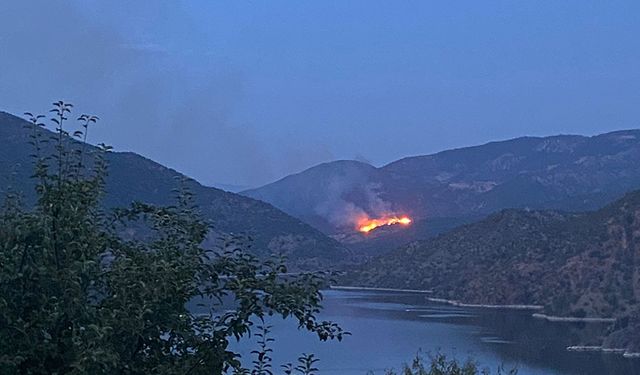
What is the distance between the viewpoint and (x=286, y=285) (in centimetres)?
717

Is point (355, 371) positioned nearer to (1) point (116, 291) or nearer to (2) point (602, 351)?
(2) point (602, 351)

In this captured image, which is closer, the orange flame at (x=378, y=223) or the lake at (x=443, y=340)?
the lake at (x=443, y=340)

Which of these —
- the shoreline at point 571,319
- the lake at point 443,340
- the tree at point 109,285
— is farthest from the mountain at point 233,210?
the tree at point 109,285

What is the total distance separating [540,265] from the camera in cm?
8869

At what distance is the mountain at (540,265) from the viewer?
250 feet

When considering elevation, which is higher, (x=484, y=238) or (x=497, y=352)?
(x=484, y=238)

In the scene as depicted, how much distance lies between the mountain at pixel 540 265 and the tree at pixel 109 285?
5493 centimetres

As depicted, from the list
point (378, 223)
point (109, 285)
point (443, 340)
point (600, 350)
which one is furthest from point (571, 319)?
point (378, 223)

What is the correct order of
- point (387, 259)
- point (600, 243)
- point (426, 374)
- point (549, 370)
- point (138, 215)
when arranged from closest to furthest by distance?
1. point (138, 215)
2. point (426, 374)
3. point (549, 370)
4. point (600, 243)
5. point (387, 259)

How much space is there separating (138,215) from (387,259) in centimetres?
11283

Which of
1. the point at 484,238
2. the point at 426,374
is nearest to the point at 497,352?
the point at 426,374

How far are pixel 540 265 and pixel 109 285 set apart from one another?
84828mm

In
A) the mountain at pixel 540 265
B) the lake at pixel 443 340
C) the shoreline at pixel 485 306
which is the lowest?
the lake at pixel 443 340

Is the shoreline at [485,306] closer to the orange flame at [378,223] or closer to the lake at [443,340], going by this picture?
the lake at [443,340]
